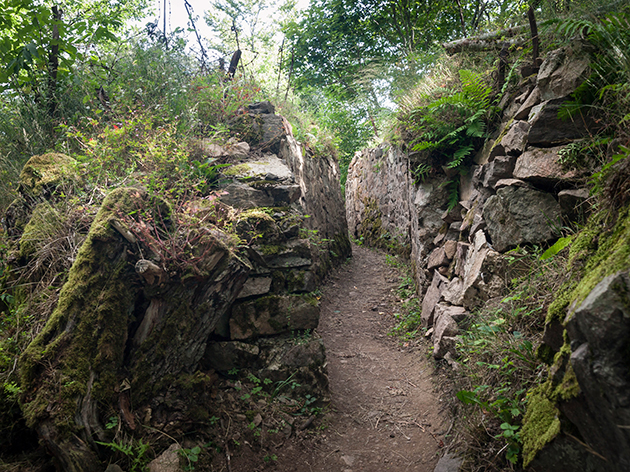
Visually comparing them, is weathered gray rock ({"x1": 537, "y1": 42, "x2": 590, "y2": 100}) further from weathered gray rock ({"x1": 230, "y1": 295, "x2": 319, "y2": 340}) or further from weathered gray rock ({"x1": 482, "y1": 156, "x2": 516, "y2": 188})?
weathered gray rock ({"x1": 230, "y1": 295, "x2": 319, "y2": 340})

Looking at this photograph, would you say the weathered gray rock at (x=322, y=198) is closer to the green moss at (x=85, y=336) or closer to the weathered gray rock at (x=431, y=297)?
the weathered gray rock at (x=431, y=297)

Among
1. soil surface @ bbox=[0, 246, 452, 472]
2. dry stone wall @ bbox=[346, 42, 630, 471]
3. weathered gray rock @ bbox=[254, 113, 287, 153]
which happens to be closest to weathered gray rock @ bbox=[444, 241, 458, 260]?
dry stone wall @ bbox=[346, 42, 630, 471]

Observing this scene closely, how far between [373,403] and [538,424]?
2.83 m

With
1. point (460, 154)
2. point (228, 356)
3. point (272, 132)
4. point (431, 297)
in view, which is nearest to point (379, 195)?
point (272, 132)

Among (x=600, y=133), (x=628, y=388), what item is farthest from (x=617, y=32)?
(x=628, y=388)

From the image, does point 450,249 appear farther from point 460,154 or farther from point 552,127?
point 552,127

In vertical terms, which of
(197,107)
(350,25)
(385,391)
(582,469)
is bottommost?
(385,391)

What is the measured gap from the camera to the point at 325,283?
29.4 feet

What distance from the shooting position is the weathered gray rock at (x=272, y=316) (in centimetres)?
469

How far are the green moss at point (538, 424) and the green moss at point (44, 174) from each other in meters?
5.26

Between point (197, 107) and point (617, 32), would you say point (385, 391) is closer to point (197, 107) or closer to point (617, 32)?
point (617, 32)

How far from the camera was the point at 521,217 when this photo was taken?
155 inches

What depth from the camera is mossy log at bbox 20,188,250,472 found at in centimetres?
285

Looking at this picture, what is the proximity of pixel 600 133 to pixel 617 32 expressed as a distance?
0.91 metres
